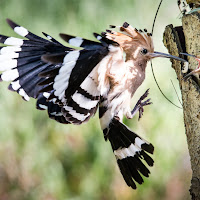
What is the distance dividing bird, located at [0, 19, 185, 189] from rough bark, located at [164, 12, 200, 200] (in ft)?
0.19

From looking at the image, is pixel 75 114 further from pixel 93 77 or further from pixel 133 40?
pixel 133 40

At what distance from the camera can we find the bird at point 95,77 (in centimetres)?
91

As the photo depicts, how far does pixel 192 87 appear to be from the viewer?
3.29 feet

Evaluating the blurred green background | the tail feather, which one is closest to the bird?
the tail feather

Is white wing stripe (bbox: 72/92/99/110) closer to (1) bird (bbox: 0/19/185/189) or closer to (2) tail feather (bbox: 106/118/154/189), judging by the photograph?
(1) bird (bbox: 0/19/185/189)

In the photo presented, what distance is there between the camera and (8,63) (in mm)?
1114

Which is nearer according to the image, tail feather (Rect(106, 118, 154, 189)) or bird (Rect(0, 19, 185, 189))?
bird (Rect(0, 19, 185, 189))

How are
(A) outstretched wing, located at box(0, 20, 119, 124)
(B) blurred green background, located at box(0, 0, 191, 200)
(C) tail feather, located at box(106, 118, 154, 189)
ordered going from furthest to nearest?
(B) blurred green background, located at box(0, 0, 191, 200)
(C) tail feather, located at box(106, 118, 154, 189)
(A) outstretched wing, located at box(0, 20, 119, 124)

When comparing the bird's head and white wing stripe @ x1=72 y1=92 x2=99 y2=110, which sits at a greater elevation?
the bird's head

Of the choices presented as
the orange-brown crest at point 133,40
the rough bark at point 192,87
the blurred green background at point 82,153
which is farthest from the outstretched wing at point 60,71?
the blurred green background at point 82,153

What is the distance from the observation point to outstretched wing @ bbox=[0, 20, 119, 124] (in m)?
0.91

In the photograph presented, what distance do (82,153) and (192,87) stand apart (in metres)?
0.86

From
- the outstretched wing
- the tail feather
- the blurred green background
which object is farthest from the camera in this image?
the blurred green background

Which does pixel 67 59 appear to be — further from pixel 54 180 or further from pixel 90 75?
pixel 54 180
